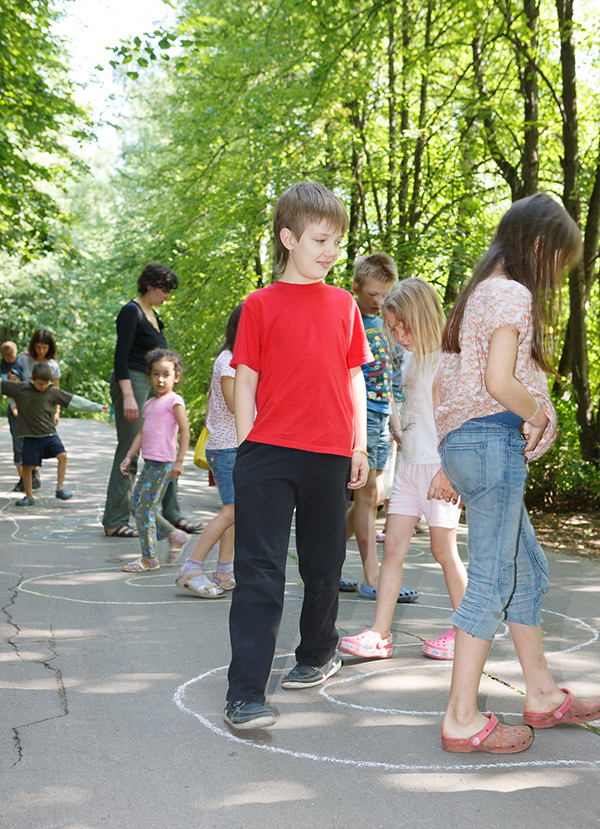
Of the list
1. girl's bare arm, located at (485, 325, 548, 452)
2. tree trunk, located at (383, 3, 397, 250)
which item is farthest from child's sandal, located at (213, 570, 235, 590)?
tree trunk, located at (383, 3, 397, 250)

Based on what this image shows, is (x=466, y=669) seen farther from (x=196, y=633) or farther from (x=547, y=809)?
(x=196, y=633)

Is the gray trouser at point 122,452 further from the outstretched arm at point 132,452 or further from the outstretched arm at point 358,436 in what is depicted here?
the outstretched arm at point 358,436

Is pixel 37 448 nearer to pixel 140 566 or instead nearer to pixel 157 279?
pixel 157 279

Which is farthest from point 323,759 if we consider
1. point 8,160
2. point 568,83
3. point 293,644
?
point 8,160

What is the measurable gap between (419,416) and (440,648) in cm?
115

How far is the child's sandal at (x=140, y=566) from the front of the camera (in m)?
5.77

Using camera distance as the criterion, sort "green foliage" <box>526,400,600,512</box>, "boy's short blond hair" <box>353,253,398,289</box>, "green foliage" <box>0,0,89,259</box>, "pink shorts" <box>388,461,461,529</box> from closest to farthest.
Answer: "pink shorts" <box>388,461,461,529</box> → "boy's short blond hair" <box>353,253,398,289</box> → "green foliage" <box>526,400,600,512</box> → "green foliage" <box>0,0,89,259</box>

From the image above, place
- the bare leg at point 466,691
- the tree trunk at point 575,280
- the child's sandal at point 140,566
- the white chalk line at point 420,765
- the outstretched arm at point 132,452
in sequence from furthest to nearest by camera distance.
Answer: the tree trunk at point 575,280, the outstretched arm at point 132,452, the child's sandal at point 140,566, the bare leg at point 466,691, the white chalk line at point 420,765

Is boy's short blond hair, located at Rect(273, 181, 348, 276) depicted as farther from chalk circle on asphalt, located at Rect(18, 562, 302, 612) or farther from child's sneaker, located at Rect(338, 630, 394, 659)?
chalk circle on asphalt, located at Rect(18, 562, 302, 612)

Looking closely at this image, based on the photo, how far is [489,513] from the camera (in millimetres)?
2902

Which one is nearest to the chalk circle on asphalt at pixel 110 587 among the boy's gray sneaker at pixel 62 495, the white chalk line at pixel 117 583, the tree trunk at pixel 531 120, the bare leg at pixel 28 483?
the white chalk line at pixel 117 583

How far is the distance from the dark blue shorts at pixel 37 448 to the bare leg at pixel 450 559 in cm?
635

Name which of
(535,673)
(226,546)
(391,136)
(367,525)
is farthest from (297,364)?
(391,136)

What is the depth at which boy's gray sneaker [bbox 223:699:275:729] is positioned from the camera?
295 centimetres
